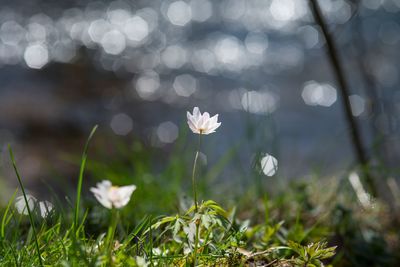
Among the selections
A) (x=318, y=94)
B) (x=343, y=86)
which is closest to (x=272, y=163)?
(x=343, y=86)

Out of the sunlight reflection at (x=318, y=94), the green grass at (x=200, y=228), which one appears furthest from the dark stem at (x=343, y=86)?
the sunlight reflection at (x=318, y=94)

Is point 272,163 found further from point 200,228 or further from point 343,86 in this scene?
point 200,228

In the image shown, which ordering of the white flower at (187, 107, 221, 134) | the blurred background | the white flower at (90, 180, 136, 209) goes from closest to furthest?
the white flower at (90, 180, 136, 209) < the white flower at (187, 107, 221, 134) < the blurred background

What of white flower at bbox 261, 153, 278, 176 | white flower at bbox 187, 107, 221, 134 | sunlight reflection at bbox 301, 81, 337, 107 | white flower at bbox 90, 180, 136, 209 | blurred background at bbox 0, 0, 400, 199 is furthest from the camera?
sunlight reflection at bbox 301, 81, 337, 107

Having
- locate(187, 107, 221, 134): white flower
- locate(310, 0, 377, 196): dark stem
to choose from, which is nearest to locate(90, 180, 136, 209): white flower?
locate(187, 107, 221, 134): white flower

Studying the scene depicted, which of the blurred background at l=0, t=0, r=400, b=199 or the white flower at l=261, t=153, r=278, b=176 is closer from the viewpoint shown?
the white flower at l=261, t=153, r=278, b=176

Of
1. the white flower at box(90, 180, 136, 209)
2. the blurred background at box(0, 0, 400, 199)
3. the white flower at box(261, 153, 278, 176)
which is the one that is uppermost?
the white flower at box(90, 180, 136, 209)

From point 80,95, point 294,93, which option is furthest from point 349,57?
point 80,95

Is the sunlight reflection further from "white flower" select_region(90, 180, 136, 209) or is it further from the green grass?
"white flower" select_region(90, 180, 136, 209)
